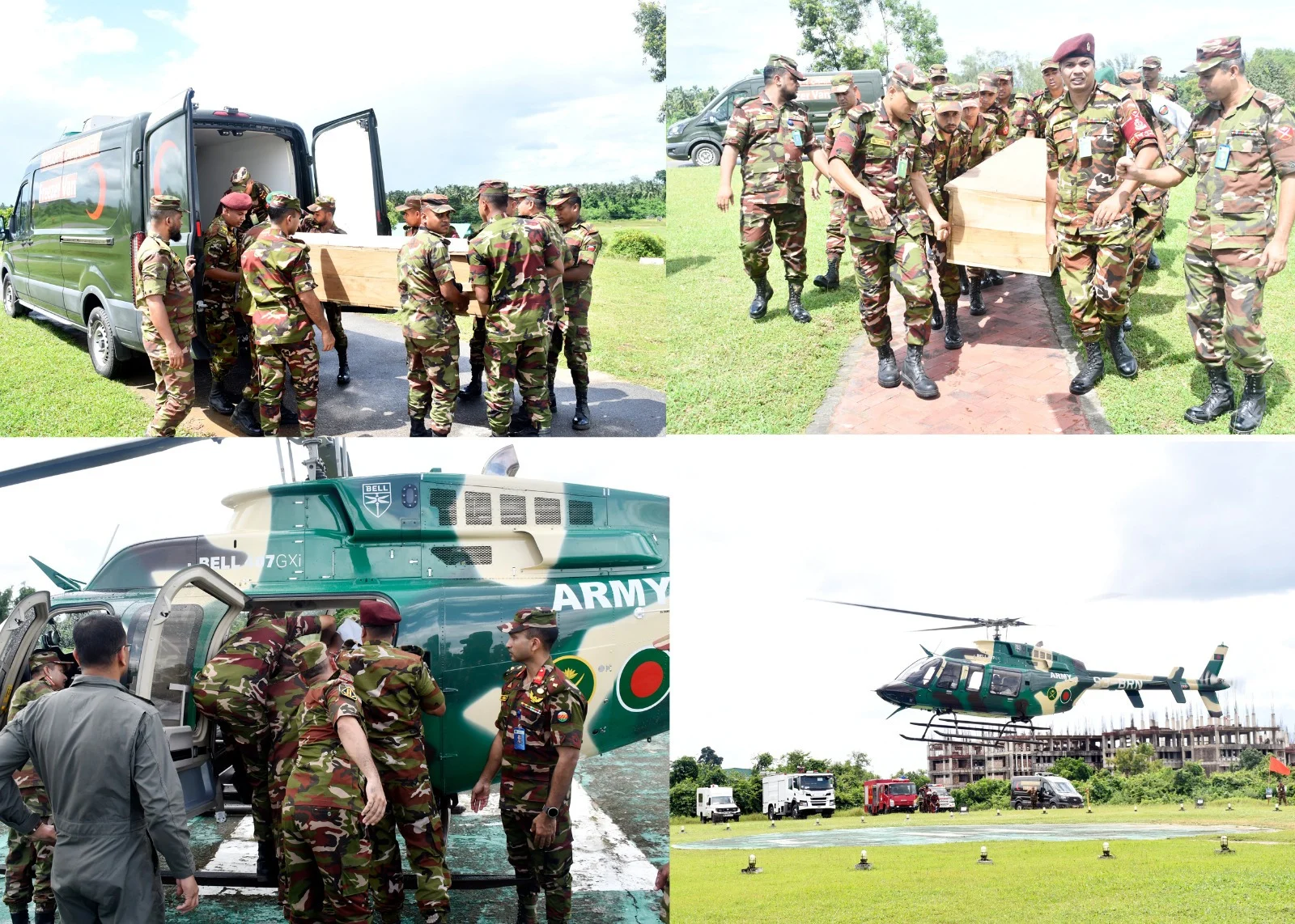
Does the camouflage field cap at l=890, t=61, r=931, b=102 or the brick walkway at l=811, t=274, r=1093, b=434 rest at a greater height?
the camouflage field cap at l=890, t=61, r=931, b=102

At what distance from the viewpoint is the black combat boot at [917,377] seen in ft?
18.2

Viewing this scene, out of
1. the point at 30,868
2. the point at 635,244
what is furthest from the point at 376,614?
the point at 635,244

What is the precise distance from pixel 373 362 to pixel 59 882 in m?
4.62

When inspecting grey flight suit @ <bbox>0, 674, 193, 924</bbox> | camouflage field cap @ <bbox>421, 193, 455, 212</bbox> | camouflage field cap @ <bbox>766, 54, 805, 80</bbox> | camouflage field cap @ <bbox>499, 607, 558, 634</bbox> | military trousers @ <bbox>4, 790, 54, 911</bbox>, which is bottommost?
military trousers @ <bbox>4, 790, 54, 911</bbox>

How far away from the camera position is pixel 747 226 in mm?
6625

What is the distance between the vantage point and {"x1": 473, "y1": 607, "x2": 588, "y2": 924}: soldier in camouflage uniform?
4.00m

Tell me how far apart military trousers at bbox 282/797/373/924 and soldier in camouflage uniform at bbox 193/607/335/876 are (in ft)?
2.04

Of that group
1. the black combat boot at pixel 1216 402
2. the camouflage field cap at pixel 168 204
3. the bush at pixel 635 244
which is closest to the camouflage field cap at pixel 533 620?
the camouflage field cap at pixel 168 204

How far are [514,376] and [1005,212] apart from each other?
308 cm

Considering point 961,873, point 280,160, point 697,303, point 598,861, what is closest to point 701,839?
point 598,861

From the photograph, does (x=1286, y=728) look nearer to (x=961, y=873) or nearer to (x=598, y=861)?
(x=961, y=873)

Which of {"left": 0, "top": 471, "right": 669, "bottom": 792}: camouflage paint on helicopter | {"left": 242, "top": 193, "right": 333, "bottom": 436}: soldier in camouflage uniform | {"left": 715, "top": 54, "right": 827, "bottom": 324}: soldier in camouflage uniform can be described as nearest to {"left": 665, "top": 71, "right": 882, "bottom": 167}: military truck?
{"left": 715, "top": 54, "right": 827, "bottom": 324}: soldier in camouflage uniform

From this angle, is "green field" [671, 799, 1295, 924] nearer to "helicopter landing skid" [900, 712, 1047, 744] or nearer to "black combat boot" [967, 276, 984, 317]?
"helicopter landing skid" [900, 712, 1047, 744]

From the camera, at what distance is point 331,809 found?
3.53 m
